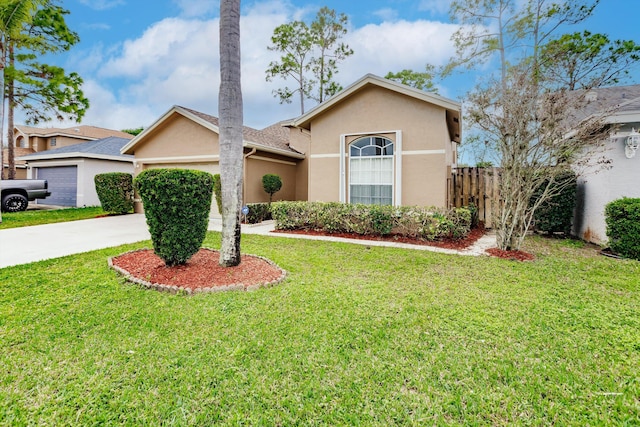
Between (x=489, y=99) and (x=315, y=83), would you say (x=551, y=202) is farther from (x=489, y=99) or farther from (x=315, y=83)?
(x=315, y=83)

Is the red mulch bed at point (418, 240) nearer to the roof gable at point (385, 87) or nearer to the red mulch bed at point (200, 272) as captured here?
the red mulch bed at point (200, 272)

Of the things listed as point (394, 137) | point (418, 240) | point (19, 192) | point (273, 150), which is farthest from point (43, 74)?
point (418, 240)

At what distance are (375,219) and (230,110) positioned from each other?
18.0 feet

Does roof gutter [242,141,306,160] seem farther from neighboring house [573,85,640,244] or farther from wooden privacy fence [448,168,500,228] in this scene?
neighboring house [573,85,640,244]

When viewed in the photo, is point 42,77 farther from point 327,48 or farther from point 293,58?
point 327,48

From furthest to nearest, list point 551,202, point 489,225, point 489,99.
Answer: point 489,225
point 551,202
point 489,99

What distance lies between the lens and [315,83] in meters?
25.2

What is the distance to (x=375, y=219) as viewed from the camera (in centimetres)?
924

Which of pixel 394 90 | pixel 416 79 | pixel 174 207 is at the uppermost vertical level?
pixel 416 79

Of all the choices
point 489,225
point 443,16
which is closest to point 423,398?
point 489,225

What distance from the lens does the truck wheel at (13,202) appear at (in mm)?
14963

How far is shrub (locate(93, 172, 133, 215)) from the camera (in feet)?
46.2

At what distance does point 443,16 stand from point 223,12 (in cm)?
1775

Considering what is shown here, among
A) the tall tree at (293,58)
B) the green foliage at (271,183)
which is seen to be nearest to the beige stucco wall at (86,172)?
the green foliage at (271,183)
